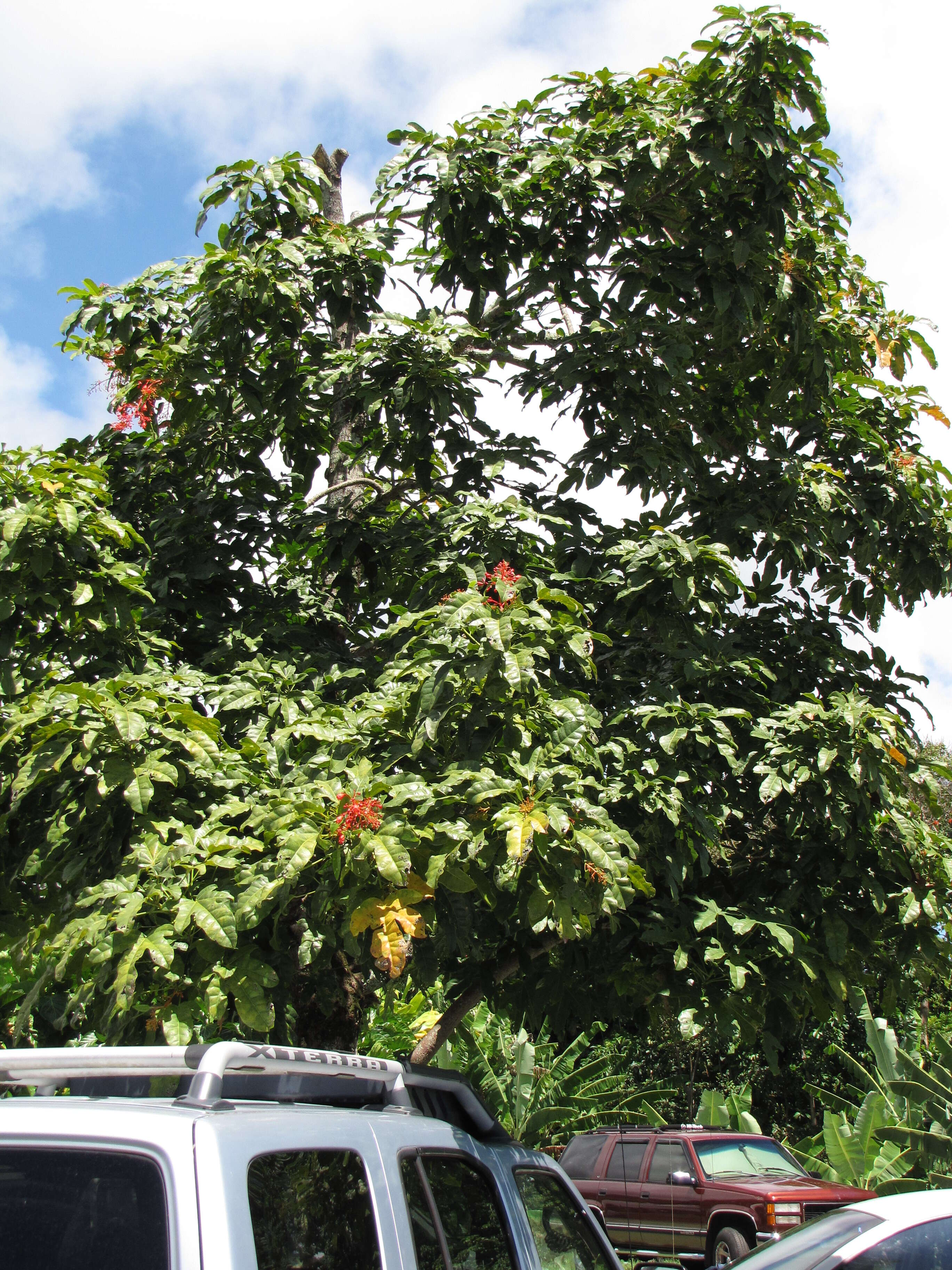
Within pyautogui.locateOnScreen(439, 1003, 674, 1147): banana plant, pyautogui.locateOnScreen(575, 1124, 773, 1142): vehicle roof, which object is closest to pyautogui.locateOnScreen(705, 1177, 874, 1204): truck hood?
pyautogui.locateOnScreen(575, 1124, 773, 1142): vehicle roof

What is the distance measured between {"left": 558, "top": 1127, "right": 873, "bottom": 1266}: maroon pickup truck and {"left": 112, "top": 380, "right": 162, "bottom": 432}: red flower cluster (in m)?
8.38

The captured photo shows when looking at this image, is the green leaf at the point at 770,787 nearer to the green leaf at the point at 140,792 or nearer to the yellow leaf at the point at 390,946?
the yellow leaf at the point at 390,946

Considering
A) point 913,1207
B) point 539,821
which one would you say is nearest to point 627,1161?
point 913,1207

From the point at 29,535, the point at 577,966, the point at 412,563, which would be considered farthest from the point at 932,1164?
the point at 29,535

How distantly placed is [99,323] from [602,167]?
10.1 feet

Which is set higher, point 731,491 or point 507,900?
point 731,491

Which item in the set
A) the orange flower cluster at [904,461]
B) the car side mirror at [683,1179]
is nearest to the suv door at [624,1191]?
the car side mirror at [683,1179]

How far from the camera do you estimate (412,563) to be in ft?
17.9

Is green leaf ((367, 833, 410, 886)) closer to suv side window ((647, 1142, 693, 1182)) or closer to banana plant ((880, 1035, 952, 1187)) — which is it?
banana plant ((880, 1035, 952, 1187))

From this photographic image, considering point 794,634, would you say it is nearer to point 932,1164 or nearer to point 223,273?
point 223,273

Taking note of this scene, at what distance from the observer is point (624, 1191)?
11.4 meters

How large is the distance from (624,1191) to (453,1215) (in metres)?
10.3

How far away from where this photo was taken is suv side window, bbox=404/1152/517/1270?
225 centimetres

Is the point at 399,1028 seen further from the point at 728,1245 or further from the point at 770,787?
the point at 770,787
